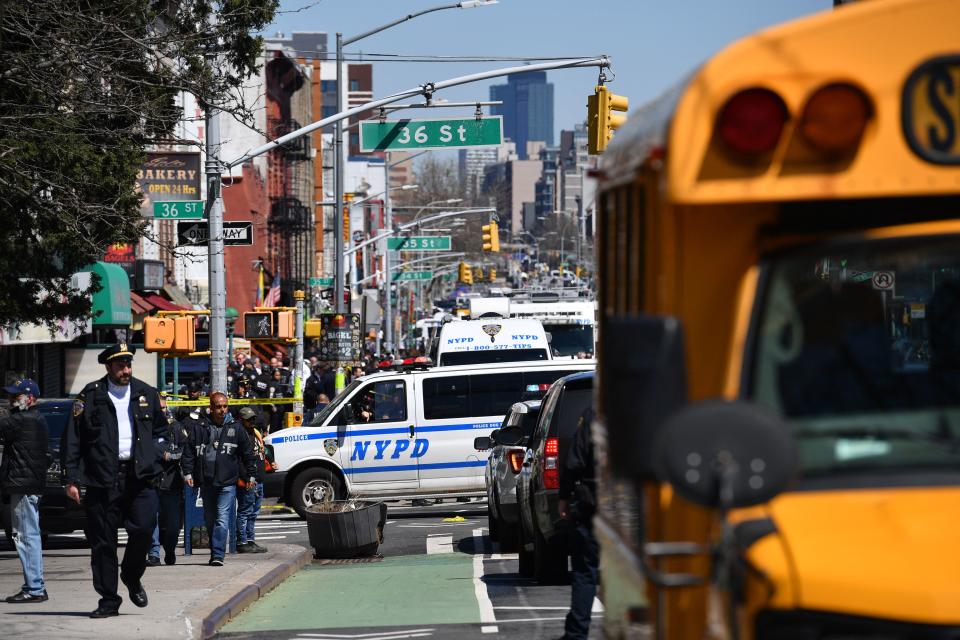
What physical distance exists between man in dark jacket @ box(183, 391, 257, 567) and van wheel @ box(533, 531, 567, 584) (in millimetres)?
3805

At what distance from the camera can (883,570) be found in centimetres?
402

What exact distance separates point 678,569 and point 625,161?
172 cm

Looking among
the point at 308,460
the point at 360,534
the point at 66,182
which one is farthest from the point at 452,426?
the point at 66,182

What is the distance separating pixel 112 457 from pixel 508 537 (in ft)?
20.7

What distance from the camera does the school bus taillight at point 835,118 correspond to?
14.8 feet

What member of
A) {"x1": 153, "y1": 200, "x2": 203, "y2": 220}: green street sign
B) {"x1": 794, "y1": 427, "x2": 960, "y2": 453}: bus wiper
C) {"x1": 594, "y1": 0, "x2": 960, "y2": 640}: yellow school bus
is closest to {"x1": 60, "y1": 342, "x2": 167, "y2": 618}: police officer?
{"x1": 594, "y1": 0, "x2": 960, "y2": 640}: yellow school bus

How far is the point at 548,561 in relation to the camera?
1442 cm

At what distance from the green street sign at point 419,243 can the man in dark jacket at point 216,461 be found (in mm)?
30001

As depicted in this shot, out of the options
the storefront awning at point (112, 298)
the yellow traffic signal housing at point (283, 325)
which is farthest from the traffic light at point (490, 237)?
the yellow traffic signal housing at point (283, 325)

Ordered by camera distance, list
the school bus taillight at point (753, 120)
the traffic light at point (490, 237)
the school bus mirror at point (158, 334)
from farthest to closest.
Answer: the traffic light at point (490, 237)
the school bus mirror at point (158, 334)
the school bus taillight at point (753, 120)

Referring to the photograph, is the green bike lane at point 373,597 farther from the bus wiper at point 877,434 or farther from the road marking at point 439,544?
the bus wiper at point 877,434

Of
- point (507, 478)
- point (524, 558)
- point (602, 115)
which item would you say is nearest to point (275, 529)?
point (507, 478)

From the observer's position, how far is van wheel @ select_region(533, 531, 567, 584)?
1425 centimetres

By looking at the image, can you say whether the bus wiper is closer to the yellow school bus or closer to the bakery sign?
the yellow school bus
